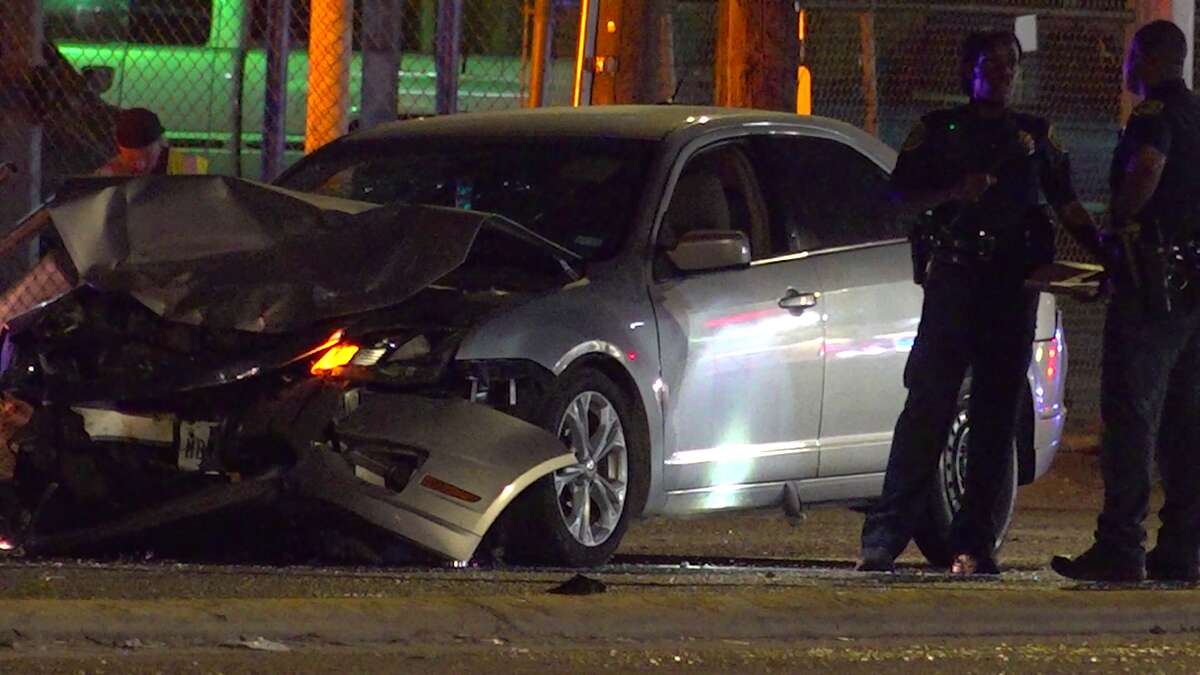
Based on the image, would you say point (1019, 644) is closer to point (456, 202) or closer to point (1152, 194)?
point (1152, 194)

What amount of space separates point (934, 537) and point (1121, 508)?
4.21ft

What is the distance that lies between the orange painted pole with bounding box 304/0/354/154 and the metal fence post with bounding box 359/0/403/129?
0.40m

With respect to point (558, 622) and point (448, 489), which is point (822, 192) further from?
point (558, 622)

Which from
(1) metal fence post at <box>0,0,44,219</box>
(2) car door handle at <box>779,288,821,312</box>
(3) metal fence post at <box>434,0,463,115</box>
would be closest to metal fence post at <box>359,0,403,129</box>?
(3) metal fence post at <box>434,0,463,115</box>

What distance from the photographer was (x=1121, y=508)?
25.5 feet

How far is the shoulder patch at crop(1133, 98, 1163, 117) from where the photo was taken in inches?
297

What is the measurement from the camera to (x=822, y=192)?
8953 mm

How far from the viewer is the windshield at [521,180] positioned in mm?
8203

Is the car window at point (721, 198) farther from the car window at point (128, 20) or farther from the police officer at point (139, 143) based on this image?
the car window at point (128, 20)

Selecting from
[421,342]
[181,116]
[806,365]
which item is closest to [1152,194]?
[806,365]

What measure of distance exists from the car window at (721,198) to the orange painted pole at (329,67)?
11.2ft

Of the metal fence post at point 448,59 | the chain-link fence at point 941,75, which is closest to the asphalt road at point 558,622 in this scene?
the metal fence post at point 448,59

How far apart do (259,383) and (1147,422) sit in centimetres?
274

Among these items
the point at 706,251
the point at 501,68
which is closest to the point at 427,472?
the point at 706,251
